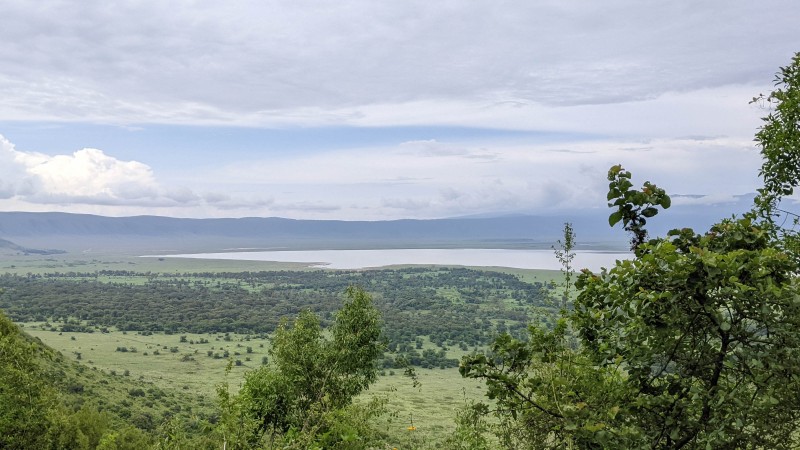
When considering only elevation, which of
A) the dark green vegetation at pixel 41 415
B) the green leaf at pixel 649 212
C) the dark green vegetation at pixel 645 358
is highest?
the green leaf at pixel 649 212

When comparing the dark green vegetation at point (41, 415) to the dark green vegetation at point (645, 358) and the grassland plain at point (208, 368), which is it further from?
the grassland plain at point (208, 368)

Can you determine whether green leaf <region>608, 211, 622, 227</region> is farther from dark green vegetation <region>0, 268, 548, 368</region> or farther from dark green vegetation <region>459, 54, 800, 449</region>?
dark green vegetation <region>0, 268, 548, 368</region>

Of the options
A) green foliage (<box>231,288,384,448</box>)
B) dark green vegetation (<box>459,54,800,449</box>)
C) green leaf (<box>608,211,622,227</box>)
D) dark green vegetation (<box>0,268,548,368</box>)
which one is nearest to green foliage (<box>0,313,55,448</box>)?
green foliage (<box>231,288,384,448</box>)

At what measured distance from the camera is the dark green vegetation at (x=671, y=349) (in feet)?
11.9

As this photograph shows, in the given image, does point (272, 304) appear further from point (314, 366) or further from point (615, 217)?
point (615, 217)

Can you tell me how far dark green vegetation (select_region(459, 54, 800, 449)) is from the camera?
3635 millimetres

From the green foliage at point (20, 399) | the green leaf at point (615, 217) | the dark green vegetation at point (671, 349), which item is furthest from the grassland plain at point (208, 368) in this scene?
the green leaf at point (615, 217)

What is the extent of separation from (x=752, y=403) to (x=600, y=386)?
3.25 feet

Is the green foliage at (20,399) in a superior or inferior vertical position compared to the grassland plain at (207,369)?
superior

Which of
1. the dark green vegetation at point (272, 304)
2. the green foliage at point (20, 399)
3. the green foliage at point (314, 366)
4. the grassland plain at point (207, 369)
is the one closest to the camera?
the green foliage at point (20, 399)

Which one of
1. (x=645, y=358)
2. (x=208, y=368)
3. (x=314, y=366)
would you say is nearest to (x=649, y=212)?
(x=645, y=358)

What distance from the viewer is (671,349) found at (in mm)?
4031

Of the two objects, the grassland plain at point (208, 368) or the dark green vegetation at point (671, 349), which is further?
the grassland plain at point (208, 368)

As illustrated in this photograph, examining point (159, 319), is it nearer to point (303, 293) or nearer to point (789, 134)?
point (303, 293)
